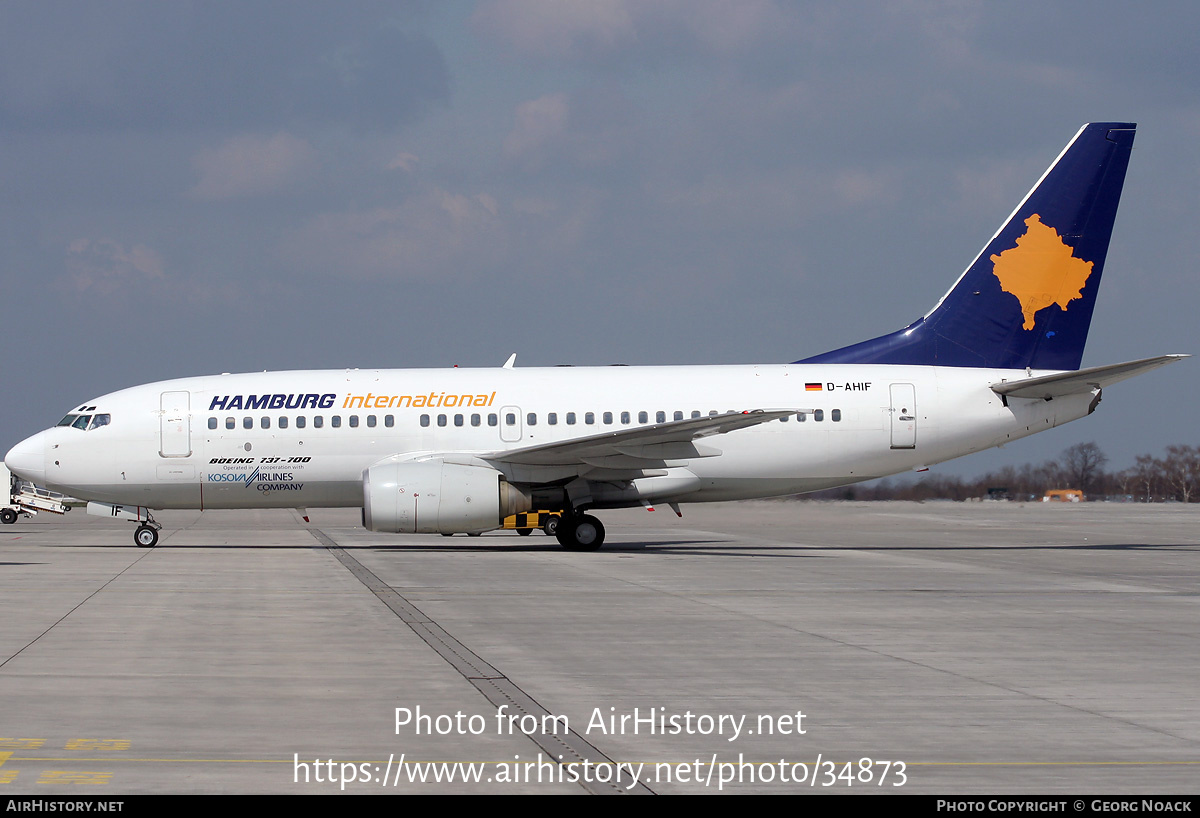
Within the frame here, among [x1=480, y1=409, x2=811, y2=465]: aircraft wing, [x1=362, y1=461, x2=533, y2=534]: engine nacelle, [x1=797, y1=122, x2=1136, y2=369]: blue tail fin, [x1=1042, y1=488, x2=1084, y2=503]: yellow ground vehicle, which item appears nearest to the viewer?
[x1=480, y1=409, x2=811, y2=465]: aircraft wing

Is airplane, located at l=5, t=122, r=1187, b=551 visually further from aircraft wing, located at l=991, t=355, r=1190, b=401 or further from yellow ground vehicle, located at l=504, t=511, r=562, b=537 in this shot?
yellow ground vehicle, located at l=504, t=511, r=562, b=537

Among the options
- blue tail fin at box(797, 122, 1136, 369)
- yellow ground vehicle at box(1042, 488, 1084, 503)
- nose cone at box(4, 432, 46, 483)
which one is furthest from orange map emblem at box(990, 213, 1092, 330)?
yellow ground vehicle at box(1042, 488, 1084, 503)

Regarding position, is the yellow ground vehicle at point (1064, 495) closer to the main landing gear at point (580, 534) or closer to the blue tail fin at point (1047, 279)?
the blue tail fin at point (1047, 279)

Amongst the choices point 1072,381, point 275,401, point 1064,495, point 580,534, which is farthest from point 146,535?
point 1064,495

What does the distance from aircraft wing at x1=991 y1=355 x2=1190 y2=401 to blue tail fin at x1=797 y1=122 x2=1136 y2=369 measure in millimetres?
954

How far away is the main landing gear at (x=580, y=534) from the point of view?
24.3 m

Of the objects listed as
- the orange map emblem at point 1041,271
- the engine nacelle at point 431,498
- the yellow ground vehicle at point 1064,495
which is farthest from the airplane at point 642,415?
the yellow ground vehicle at point 1064,495

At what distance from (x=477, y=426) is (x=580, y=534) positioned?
115 inches

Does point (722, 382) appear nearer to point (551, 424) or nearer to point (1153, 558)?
point (551, 424)

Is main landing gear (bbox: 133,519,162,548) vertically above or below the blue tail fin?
below

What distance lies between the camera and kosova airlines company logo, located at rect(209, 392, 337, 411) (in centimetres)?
2453

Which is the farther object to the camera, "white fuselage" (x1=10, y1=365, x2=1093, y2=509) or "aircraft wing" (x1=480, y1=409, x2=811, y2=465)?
"white fuselage" (x1=10, y1=365, x2=1093, y2=509)

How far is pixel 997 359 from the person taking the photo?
25.5 m

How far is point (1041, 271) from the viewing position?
25.8 meters
